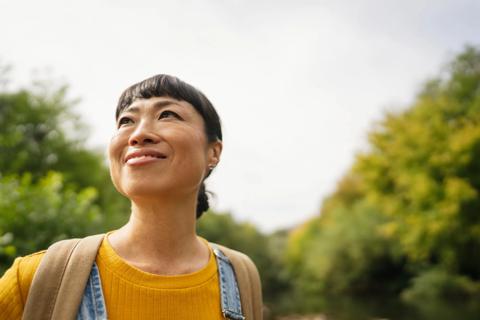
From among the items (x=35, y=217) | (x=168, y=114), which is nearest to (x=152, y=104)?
(x=168, y=114)

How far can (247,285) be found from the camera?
7.04 ft

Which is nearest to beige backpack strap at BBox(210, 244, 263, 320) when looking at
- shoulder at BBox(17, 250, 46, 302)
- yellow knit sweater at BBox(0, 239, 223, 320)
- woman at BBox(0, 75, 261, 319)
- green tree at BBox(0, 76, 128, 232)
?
woman at BBox(0, 75, 261, 319)

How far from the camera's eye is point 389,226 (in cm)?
2594

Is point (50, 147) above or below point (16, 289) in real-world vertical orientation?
above

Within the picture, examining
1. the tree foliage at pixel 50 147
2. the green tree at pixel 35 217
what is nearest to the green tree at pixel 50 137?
the tree foliage at pixel 50 147

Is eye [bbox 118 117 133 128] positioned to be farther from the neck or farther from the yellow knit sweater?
the yellow knit sweater

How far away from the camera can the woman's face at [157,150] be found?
188 cm

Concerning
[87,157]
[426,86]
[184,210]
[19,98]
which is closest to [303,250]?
[426,86]

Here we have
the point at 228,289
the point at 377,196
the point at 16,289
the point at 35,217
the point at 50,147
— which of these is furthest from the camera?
the point at 377,196

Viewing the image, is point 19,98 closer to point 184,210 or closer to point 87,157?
point 87,157

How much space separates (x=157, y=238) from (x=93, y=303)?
377mm

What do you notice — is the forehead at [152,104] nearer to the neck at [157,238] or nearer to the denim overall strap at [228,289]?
the neck at [157,238]

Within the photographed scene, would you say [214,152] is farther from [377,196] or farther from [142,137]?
[377,196]

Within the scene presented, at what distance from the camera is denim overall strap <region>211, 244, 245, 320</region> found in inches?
76.7
